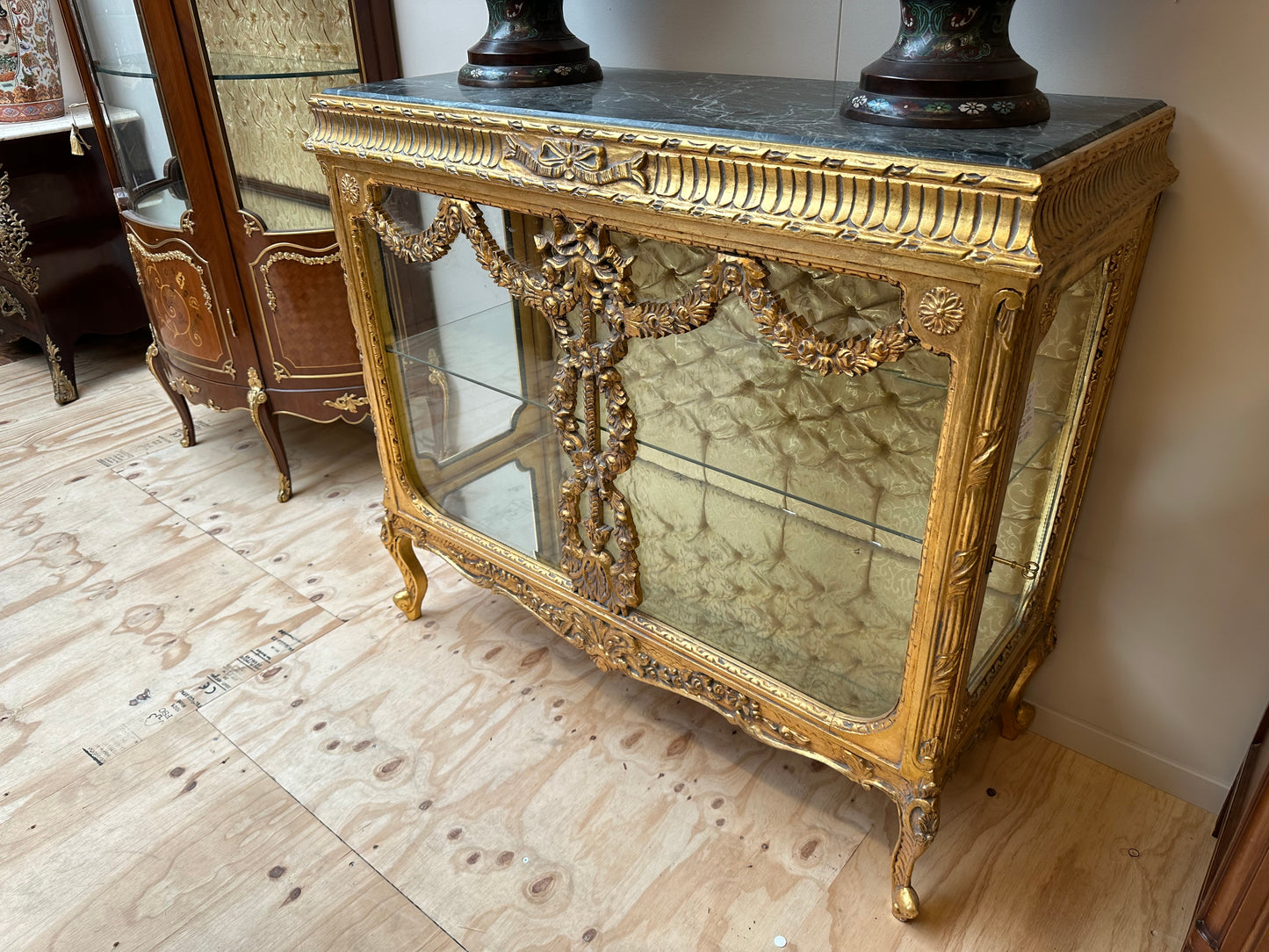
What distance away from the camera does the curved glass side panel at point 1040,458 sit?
1105 millimetres

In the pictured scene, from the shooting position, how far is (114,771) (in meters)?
1.54

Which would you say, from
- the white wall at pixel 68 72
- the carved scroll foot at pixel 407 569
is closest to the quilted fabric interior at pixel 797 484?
the carved scroll foot at pixel 407 569

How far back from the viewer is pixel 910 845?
3.91ft

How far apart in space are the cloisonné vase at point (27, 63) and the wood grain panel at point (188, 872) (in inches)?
86.6

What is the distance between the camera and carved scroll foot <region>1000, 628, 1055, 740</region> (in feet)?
4.64

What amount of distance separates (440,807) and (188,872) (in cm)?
38

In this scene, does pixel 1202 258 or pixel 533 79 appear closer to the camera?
pixel 1202 258

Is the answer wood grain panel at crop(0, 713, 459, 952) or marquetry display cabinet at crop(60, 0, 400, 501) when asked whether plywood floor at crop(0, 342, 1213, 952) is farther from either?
marquetry display cabinet at crop(60, 0, 400, 501)

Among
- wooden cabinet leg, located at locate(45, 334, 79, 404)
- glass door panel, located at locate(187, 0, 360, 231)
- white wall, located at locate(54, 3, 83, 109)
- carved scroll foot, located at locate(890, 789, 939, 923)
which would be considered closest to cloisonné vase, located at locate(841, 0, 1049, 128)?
carved scroll foot, located at locate(890, 789, 939, 923)

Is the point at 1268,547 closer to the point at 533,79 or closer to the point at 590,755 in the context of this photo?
the point at 590,755

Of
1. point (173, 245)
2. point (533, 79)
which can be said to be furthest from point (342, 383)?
point (533, 79)

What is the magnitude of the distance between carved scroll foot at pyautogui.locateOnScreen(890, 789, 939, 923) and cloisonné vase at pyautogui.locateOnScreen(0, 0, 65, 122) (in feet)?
10.2

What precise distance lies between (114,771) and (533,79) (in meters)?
1.35

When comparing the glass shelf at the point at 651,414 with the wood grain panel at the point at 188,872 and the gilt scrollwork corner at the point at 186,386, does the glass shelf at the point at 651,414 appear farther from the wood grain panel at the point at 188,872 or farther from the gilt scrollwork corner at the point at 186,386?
the gilt scrollwork corner at the point at 186,386
